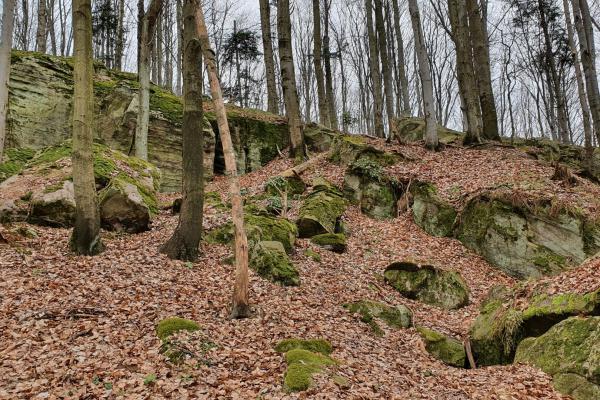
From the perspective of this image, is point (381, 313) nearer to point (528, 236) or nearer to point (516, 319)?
point (516, 319)

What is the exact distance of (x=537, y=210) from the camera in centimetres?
1057

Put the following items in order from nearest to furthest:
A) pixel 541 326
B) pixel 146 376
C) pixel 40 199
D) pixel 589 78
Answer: pixel 146 376
pixel 541 326
pixel 40 199
pixel 589 78

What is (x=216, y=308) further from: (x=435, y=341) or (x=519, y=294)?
(x=519, y=294)

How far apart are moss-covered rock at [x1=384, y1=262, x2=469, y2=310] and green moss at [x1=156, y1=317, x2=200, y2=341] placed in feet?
16.7

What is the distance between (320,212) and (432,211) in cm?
348

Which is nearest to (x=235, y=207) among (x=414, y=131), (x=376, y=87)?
(x=376, y=87)

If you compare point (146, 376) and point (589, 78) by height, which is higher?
point (589, 78)

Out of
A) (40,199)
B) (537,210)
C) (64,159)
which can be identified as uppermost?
(64,159)

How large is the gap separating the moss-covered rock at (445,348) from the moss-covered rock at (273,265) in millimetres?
2593

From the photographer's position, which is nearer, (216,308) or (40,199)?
(216,308)

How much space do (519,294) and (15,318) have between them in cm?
781

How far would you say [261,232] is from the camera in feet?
30.9

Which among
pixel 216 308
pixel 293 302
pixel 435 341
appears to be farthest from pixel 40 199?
pixel 435 341

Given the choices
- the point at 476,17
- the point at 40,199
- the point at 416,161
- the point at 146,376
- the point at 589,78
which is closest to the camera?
the point at 146,376
